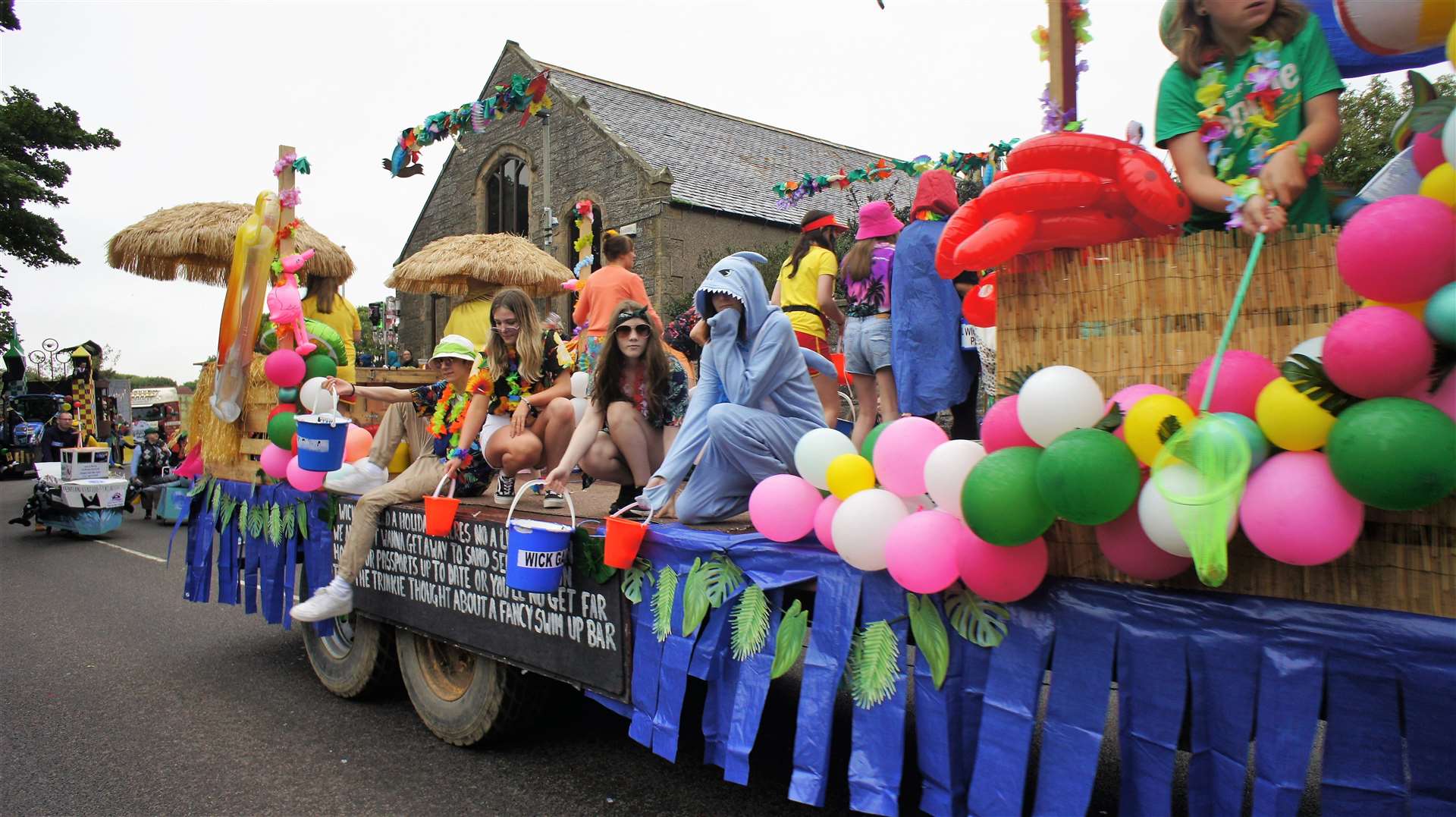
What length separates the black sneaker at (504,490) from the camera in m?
4.37

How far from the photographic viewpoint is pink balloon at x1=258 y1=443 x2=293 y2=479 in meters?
5.18

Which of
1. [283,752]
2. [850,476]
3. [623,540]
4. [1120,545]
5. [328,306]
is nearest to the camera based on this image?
[1120,545]

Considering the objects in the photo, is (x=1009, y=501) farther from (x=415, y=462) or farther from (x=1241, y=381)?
(x=415, y=462)

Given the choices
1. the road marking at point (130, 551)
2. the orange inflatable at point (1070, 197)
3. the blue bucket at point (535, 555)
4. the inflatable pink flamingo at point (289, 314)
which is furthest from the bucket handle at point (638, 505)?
the road marking at point (130, 551)

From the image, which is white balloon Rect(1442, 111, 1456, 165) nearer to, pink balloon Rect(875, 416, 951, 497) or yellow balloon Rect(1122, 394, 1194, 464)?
yellow balloon Rect(1122, 394, 1194, 464)

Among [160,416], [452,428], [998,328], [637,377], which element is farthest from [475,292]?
[160,416]

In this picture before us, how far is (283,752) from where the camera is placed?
13.6 ft

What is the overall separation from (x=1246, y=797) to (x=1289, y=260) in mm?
2336

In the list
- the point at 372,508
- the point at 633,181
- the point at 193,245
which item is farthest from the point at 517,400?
the point at 633,181

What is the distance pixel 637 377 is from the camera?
3988 millimetres

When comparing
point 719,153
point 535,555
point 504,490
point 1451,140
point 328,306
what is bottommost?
point 535,555

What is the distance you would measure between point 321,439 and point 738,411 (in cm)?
256

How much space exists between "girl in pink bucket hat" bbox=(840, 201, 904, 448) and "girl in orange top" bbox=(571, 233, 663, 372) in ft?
5.72

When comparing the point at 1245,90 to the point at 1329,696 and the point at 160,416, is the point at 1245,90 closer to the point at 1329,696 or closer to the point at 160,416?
the point at 1329,696
